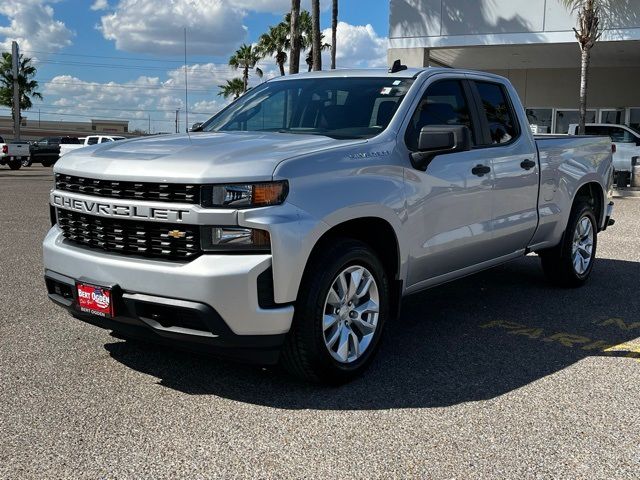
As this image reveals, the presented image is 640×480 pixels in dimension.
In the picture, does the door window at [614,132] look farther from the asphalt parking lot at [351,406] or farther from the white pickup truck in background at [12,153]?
the white pickup truck in background at [12,153]

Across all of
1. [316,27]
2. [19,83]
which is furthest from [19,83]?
[316,27]

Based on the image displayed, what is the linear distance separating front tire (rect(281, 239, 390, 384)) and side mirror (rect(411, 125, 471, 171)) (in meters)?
0.76

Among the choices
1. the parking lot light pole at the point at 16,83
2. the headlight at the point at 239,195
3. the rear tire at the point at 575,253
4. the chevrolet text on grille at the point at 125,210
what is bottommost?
the rear tire at the point at 575,253

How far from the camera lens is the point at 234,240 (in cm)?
367

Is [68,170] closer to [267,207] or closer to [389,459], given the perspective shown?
[267,207]

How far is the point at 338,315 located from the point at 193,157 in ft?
4.11

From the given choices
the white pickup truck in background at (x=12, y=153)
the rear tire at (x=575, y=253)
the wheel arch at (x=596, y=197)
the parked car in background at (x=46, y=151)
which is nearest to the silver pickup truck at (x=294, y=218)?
the rear tire at (x=575, y=253)

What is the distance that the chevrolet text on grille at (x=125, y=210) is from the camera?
12.2 ft

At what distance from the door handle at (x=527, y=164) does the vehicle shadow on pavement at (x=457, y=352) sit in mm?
1276

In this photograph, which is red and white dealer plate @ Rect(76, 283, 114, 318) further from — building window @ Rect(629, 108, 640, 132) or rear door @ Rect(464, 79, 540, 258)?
building window @ Rect(629, 108, 640, 132)

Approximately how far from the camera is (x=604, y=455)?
3.38 meters

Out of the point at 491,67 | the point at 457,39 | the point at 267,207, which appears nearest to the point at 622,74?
the point at 491,67

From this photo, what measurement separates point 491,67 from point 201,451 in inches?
1155

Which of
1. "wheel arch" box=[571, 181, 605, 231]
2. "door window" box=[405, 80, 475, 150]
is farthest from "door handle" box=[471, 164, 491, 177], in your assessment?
"wheel arch" box=[571, 181, 605, 231]
